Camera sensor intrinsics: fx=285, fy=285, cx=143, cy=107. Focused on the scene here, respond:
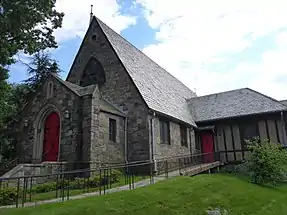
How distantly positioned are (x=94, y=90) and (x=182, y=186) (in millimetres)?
6756

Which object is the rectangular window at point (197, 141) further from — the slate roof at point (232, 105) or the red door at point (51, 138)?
the red door at point (51, 138)

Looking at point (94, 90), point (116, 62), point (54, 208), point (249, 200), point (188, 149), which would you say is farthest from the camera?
point (188, 149)

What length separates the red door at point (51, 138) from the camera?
15.5 m

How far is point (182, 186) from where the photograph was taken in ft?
35.1

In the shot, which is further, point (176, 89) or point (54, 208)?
point (176, 89)

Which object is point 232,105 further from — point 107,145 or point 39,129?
point 39,129

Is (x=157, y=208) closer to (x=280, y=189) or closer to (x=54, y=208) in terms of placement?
(x=54, y=208)

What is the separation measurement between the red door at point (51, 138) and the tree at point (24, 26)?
375 centimetres

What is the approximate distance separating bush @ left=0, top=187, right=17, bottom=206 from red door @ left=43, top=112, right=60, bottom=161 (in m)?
5.52

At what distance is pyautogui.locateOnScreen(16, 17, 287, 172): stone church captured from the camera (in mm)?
14680

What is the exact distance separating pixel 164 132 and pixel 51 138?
22.4 feet

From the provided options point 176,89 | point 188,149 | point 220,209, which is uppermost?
point 176,89

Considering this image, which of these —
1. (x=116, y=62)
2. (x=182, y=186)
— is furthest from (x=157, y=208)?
(x=116, y=62)

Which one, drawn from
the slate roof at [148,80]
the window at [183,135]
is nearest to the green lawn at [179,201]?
the slate roof at [148,80]
